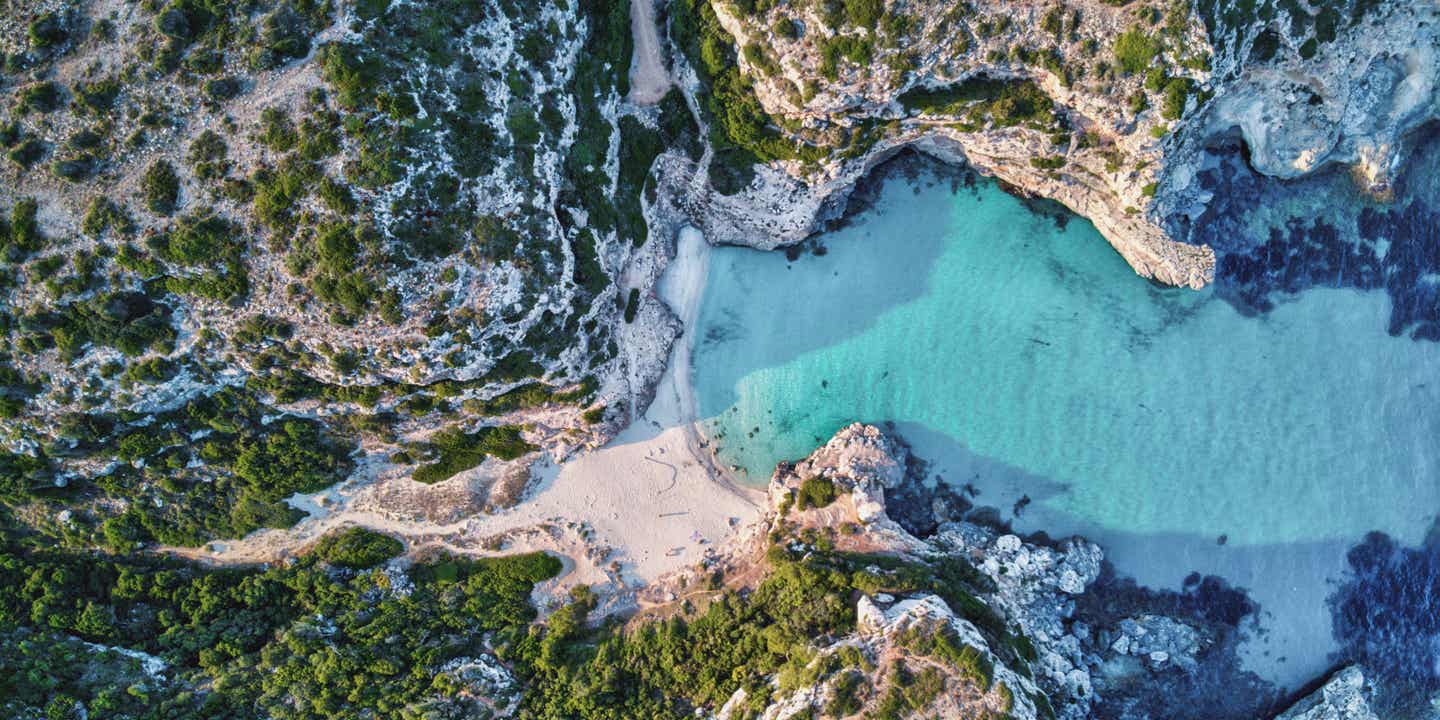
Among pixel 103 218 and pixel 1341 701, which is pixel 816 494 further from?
pixel 103 218

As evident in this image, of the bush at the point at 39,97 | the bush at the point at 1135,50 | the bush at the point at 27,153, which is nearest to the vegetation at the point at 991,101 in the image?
the bush at the point at 1135,50

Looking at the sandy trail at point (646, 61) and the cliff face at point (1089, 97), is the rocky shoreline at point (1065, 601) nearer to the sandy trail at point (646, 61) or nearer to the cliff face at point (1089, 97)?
the cliff face at point (1089, 97)

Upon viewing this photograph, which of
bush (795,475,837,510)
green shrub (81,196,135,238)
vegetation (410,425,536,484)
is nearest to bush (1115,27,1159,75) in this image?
bush (795,475,837,510)

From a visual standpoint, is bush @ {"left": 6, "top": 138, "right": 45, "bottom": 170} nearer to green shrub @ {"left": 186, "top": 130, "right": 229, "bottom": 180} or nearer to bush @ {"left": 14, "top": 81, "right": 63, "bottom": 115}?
bush @ {"left": 14, "top": 81, "right": 63, "bottom": 115}

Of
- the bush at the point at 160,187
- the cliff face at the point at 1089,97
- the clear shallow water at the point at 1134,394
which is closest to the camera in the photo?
the bush at the point at 160,187

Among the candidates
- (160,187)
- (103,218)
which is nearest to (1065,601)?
(160,187)

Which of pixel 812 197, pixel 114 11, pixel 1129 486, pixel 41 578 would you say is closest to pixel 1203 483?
pixel 1129 486
